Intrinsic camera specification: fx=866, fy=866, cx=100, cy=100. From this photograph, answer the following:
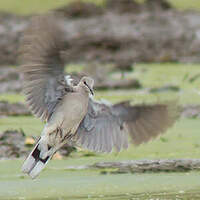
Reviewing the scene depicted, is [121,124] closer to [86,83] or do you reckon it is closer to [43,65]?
[86,83]

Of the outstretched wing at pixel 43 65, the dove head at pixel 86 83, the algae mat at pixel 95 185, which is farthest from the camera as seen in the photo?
the dove head at pixel 86 83

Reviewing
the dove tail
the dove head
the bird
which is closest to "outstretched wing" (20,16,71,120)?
the bird

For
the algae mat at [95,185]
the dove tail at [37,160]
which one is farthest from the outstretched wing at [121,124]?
the dove tail at [37,160]

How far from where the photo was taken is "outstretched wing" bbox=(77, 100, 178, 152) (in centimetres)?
560

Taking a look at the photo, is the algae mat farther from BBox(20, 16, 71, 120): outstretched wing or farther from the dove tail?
BBox(20, 16, 71, 120): outstretched wing

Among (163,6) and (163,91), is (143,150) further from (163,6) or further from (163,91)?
(163,6)

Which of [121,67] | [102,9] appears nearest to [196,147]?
[121,67]

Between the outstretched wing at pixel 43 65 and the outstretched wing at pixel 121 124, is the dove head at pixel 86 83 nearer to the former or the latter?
the outstretched wing at pixel 43 65

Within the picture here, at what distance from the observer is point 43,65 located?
5.53 metres

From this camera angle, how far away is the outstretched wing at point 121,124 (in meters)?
5.60

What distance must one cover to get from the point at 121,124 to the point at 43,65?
0.69 metres

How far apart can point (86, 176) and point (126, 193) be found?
1.85ft

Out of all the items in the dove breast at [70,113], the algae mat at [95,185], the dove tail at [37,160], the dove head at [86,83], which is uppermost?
the dove head at [86,83]

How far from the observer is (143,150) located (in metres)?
6.65
